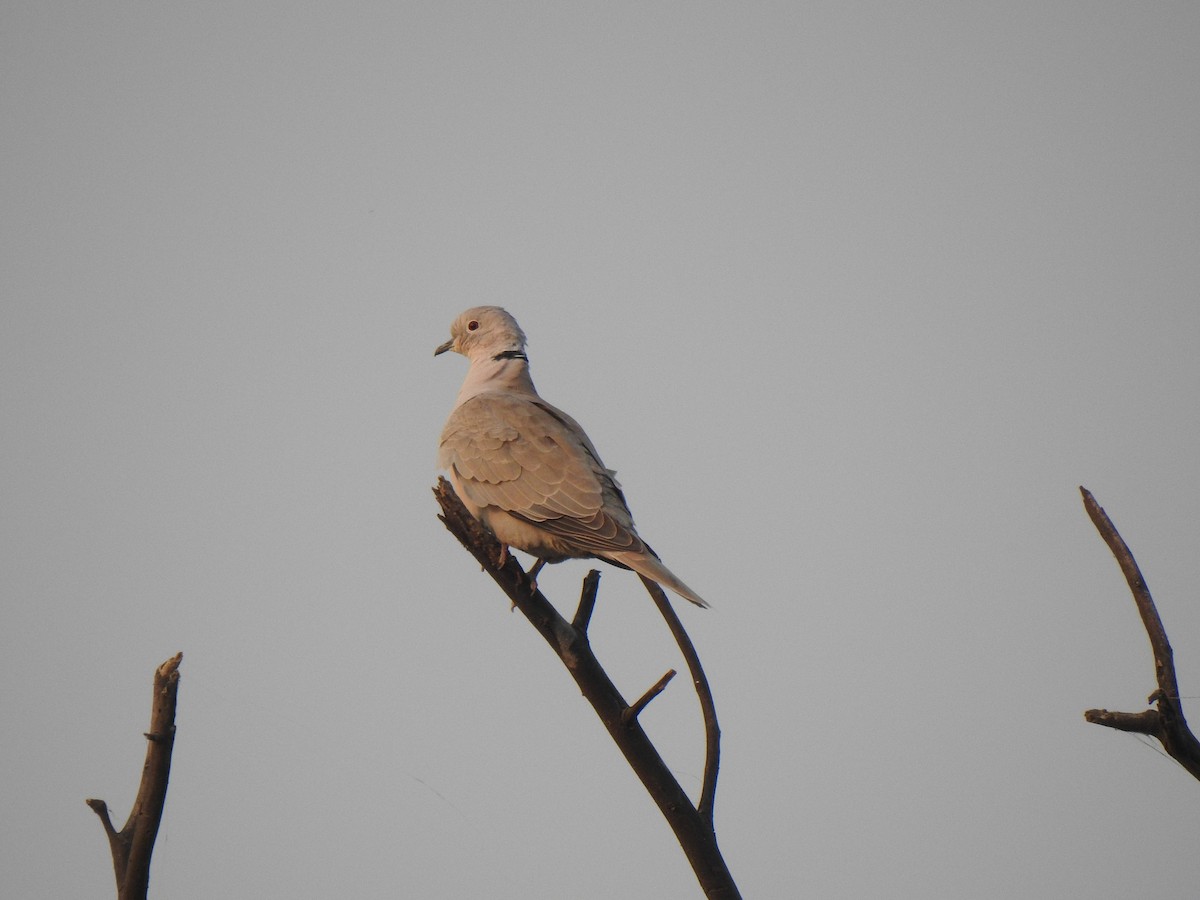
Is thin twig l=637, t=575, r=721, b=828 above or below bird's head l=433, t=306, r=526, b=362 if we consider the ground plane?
below

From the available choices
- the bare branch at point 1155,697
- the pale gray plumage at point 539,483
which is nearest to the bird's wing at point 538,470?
the pale gray plumage at point 539,483

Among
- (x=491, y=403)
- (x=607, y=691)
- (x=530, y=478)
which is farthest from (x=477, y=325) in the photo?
(x=607, y=691)

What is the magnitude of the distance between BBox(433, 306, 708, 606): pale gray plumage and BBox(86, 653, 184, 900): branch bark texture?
1.68 m

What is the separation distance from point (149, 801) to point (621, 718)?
1326 mm

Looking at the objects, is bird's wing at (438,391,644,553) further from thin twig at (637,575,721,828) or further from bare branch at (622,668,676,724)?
bare branch at (622,668,676,724)

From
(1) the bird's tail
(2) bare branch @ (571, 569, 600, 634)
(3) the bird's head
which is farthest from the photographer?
(3) the bird's head

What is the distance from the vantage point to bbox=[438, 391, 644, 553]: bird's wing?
430cm

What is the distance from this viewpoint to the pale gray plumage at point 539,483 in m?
4.20

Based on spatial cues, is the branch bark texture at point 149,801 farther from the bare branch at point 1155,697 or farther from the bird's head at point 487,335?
the bird's head at point 487,335

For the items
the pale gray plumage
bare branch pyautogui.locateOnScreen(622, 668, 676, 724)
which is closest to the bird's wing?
the pale gray plumage

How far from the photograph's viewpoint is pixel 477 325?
6488 mm

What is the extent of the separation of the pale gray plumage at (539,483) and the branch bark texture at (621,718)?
564 mm

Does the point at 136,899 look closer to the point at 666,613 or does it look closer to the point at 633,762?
the point at 633,762

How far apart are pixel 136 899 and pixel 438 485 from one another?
1467mm
